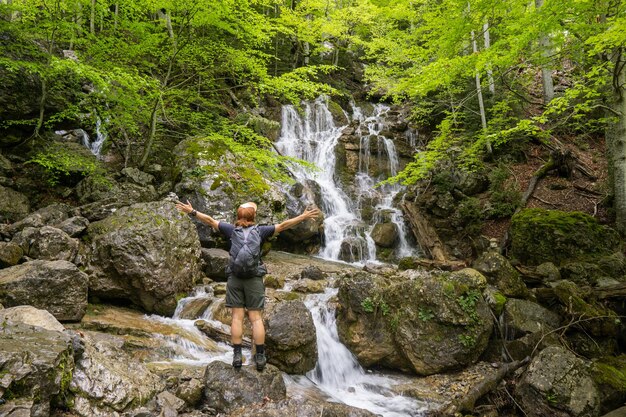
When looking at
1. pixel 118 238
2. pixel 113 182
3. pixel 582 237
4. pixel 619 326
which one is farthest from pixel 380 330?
pixel 113 182

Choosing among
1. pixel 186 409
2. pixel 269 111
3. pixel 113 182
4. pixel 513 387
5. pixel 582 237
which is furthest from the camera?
pixel 269 111

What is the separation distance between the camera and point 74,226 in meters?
7.14

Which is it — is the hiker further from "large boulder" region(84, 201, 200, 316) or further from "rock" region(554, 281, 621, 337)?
"rock" region(554, 281, 621, 337)

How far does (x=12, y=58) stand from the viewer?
887cm

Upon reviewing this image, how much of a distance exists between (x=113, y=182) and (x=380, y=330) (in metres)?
8.63

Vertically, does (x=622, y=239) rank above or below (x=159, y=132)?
below

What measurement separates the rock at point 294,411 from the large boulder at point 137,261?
353 cm

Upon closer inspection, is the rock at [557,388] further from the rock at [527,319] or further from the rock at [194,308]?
the rock at [194,308]

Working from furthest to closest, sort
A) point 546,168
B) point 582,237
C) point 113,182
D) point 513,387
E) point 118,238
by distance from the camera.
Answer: point 546,168 < point 113,182 < point 582,237 < point 118,238 < point 513,387

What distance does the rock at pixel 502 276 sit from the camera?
23.0 feet

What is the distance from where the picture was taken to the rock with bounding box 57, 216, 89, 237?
7.00 meters

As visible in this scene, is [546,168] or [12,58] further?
[546,168]

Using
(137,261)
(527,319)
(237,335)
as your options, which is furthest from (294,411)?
(527,319)

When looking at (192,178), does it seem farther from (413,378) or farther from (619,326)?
(619,326)
